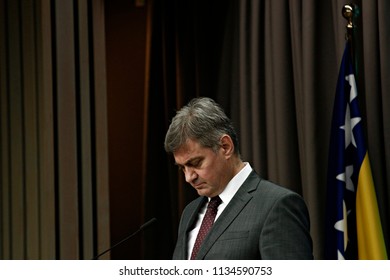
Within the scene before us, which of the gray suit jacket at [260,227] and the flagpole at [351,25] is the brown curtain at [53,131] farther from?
the gray suit jacket at [260,227]

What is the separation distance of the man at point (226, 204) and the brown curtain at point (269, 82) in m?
1.07

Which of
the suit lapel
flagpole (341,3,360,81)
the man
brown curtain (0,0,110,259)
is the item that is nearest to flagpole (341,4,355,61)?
flagpole (341,3,360,81)

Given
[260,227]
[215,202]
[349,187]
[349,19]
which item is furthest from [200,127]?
[349,19]

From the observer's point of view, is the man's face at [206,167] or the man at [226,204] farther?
the man's face at [206,167]

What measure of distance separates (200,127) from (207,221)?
337 millimetres

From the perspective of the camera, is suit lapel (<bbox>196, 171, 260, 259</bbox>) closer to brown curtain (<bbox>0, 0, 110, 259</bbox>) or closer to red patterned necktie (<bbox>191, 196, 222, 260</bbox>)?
red patterned necktie (<bbox>191, 196, 222, 260</bbox>)

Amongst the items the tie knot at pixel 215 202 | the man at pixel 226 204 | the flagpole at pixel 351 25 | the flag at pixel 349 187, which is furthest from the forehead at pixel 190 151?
the flagpole at pixel 351 25

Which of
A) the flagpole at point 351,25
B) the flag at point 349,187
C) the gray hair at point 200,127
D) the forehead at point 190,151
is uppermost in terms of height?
the flagpole at point 351,25

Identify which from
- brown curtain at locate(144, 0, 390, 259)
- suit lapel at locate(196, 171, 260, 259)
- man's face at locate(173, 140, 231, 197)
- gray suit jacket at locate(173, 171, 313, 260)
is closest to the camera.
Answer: gray suit jacket at locate(173, 171, 313, 260)

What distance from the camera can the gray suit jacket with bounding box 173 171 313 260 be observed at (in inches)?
101

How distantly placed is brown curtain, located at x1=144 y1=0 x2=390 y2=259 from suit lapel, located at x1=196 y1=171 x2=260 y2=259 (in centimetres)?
108

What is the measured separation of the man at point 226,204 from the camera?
2604 mm
